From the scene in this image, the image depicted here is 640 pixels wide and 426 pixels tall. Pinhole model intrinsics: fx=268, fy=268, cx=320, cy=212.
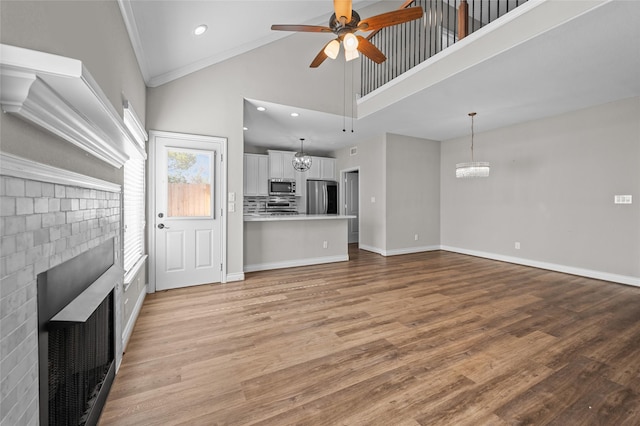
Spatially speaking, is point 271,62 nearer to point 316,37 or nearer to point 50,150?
point 316,37

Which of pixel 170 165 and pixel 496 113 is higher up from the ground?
pixel 496 113

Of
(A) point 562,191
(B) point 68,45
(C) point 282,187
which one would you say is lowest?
(A) point 562,191

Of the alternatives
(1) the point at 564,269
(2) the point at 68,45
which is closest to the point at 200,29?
(2) the point at 68,45

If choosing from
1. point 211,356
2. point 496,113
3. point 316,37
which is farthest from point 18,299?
point 496,113

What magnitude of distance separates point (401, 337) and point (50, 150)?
8.32 ft

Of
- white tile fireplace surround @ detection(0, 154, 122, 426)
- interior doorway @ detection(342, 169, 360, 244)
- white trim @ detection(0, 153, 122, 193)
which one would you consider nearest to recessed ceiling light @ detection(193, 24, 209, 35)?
white trim @ detection(0, 153, 122, 193)

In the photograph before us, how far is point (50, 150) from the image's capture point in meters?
1.08

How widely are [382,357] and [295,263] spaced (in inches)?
116

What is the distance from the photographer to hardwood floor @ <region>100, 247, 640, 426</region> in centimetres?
151

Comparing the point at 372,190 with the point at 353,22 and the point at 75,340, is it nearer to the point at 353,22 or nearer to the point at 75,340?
the point at 353,22

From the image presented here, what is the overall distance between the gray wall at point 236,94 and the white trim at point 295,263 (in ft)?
1.74

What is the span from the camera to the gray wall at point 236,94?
140 inches

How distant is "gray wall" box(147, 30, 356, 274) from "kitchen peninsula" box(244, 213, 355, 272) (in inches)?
20.3

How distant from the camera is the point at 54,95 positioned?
89cm
